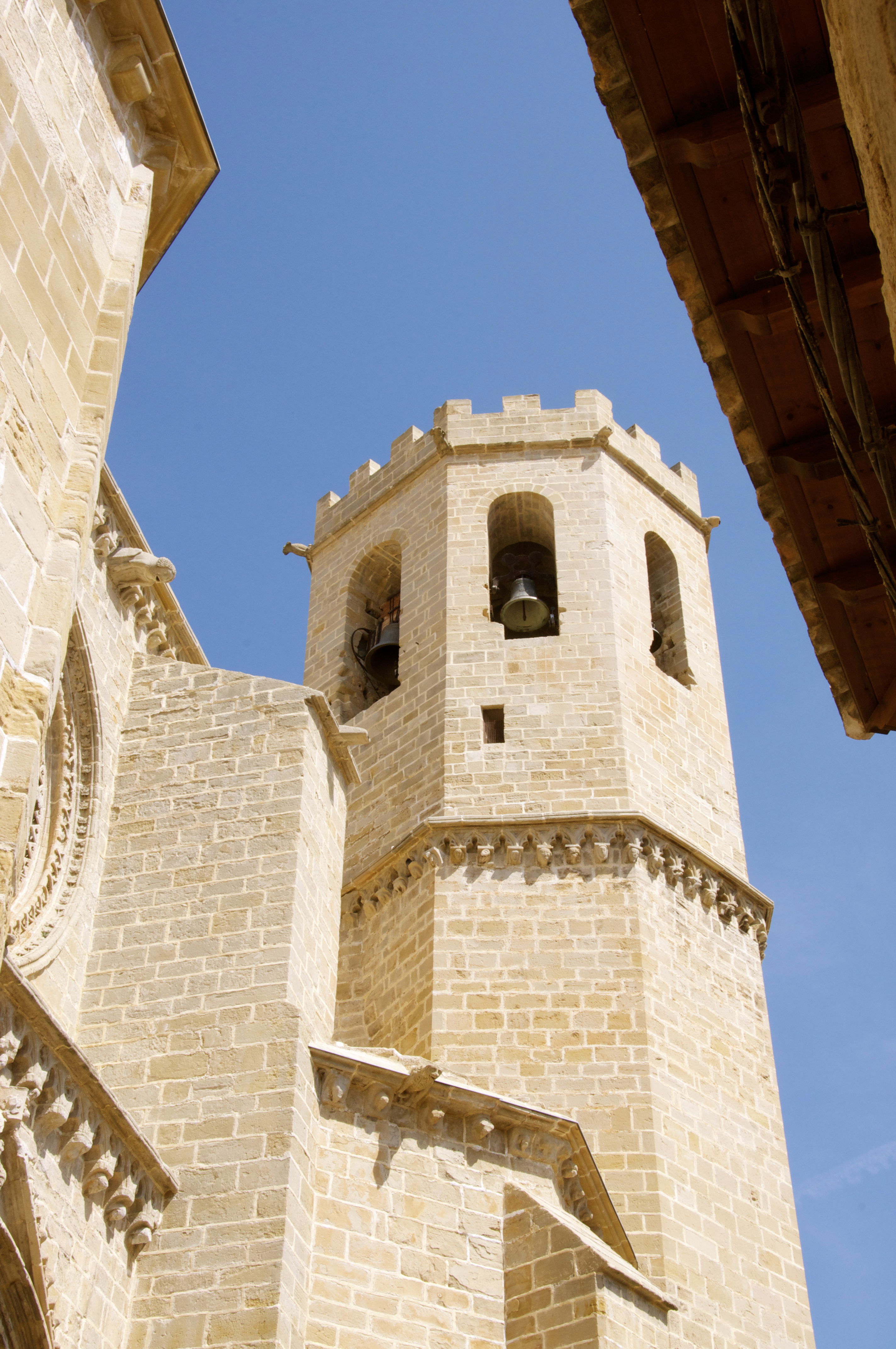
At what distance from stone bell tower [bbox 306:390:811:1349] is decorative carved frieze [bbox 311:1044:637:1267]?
1.87 metres

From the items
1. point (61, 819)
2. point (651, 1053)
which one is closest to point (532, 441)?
point (651, 1053)

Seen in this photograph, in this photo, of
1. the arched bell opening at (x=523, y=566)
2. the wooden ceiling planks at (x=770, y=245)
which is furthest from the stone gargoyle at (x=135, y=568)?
the arched bell opening at (x=523, y=566)

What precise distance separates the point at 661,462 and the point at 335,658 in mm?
4196

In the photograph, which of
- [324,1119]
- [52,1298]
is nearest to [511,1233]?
[324,1119]

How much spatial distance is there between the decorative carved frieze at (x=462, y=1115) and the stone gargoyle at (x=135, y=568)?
3.13 meters

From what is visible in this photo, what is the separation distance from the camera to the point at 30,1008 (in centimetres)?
620

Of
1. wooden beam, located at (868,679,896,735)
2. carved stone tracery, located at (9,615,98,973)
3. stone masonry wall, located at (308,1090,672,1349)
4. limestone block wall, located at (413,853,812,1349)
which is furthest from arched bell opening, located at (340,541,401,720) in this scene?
wooden beam, located at (868,679,896,735)

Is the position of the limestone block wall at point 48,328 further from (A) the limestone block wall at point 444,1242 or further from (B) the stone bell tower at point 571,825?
(B) the stone bell tower at point 571,825

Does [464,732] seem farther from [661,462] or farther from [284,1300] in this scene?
[284,1300]

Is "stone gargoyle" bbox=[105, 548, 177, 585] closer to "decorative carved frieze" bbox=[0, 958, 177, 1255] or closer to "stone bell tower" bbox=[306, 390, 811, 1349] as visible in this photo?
"decorative carved frieze" bbox=[0, 958, 177, 1255]

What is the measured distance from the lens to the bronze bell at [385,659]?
15.3m

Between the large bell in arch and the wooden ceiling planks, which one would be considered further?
the large bell in arch

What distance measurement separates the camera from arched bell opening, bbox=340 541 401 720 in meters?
15.4

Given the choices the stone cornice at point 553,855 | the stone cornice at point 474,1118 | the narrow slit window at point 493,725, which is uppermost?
the narrow slit window at point 493,725
